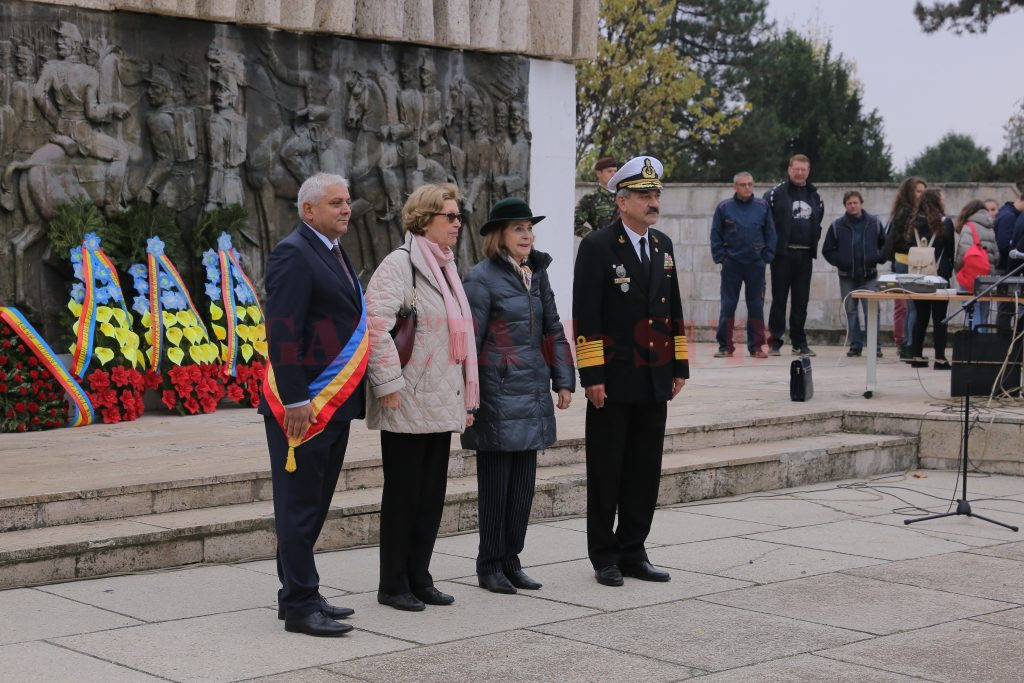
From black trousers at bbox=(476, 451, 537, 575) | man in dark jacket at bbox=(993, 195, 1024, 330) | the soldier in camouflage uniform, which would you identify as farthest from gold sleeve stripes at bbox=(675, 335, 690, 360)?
the soldier in camouflage uniform

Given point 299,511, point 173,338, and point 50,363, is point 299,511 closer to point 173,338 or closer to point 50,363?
point 50,363

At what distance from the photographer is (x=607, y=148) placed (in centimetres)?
3806

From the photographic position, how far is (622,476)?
23.4 ft

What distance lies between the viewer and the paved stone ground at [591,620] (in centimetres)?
532

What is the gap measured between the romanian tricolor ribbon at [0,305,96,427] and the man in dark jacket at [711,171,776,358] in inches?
306

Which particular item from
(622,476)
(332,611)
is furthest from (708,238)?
(332,611)

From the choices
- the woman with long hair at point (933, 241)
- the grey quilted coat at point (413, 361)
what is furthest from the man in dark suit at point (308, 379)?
the woman with long hair at point (933, 241)

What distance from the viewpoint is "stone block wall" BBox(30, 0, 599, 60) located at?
36.4ft

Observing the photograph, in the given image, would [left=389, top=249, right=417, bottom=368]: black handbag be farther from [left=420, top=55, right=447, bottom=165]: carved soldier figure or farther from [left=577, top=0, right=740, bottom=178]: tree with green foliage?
[left=577, top=0, right=740, bottom=178]: tree with green foliage

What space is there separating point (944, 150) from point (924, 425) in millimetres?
68048

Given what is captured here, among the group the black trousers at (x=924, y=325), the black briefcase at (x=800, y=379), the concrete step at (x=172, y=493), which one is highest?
the black trousers at (x=924, y=325)

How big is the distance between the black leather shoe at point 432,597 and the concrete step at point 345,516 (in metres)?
1.27

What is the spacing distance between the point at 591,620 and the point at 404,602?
829 mm

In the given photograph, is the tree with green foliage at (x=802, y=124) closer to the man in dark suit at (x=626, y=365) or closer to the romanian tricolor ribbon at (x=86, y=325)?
the romanian tricolor ribbon at (x=86, y=325)
